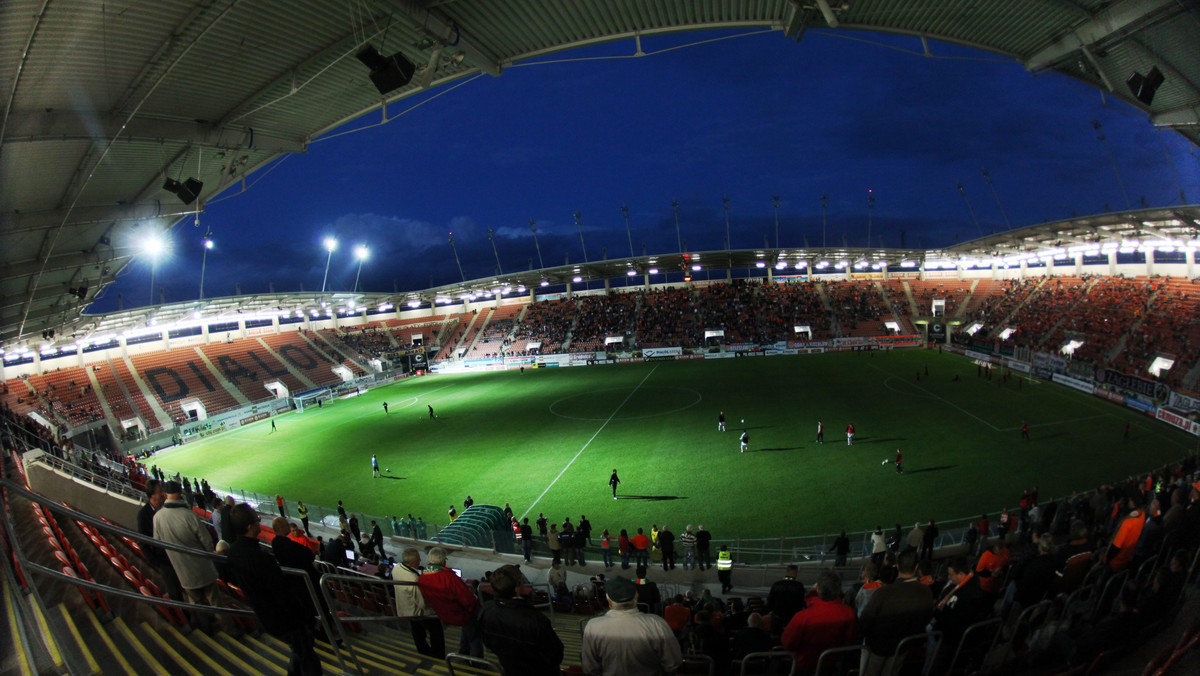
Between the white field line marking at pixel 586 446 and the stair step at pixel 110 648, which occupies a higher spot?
the stair step at pixel 110 648

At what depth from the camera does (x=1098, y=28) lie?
8477mm

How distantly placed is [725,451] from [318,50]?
59.3 feet

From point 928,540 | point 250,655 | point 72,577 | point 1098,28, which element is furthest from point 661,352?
point 72,577

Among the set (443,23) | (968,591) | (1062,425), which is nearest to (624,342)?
(1062,425)

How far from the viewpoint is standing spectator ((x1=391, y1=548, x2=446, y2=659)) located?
511cm

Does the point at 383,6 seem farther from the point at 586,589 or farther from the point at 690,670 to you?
the point at 586,589

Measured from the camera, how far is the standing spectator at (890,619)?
12.6ft

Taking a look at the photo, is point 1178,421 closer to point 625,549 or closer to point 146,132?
point 625,549

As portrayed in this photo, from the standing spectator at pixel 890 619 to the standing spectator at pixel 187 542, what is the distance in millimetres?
5897

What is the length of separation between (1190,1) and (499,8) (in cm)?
1037

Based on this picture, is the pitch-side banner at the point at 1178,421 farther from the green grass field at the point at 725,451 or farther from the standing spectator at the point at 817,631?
the standing spectator at the point at 817,631

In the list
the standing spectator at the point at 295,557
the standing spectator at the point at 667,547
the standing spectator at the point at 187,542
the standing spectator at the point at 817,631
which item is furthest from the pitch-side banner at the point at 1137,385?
the standing spectator at the point at 187,542

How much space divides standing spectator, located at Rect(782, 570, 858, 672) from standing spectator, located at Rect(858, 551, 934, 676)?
145 mm

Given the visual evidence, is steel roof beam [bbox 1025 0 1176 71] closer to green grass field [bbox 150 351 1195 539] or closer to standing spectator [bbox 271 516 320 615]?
green grass field [bbox 150 351 1195 539]
